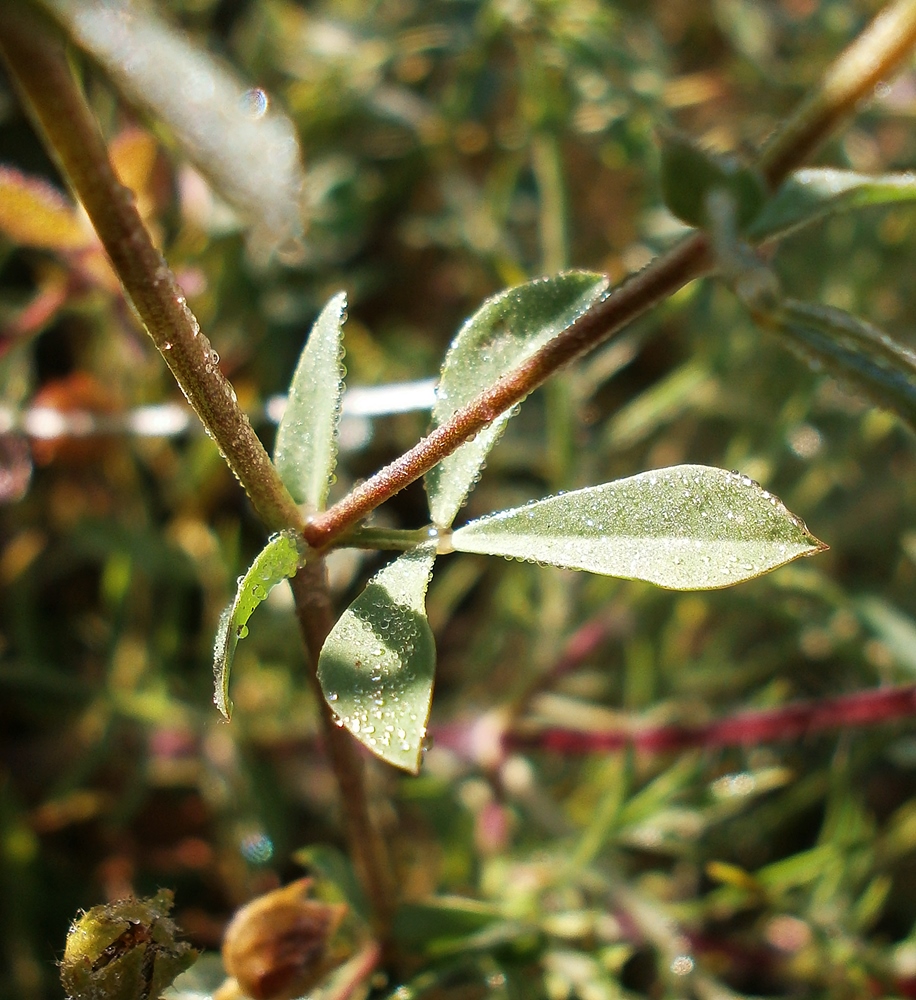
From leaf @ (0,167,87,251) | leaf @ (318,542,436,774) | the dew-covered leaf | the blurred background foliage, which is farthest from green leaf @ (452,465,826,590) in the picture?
leaf @ (0,167,87,251)

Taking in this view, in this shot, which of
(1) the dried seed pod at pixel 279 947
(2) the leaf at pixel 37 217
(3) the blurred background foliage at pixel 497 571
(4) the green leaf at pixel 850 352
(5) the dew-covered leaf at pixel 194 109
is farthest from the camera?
(3) the blurred background foliage at pixel 497 571

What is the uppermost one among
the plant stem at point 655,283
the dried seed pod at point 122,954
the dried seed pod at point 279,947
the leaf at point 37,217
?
the leaf at point 37,217

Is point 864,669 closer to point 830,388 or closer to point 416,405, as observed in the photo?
point 830,388

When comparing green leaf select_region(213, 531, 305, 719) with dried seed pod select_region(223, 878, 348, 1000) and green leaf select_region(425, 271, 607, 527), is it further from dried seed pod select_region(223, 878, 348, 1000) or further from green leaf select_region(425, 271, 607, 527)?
dried seed pod select_region(223, 878, 348, 1000)

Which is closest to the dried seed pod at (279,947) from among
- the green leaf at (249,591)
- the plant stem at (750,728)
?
the green leaf at (249,591)

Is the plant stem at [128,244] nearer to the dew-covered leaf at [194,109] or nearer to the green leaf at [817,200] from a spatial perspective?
the dew-covered leaf at [194,109]

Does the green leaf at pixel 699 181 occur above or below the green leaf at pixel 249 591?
above
